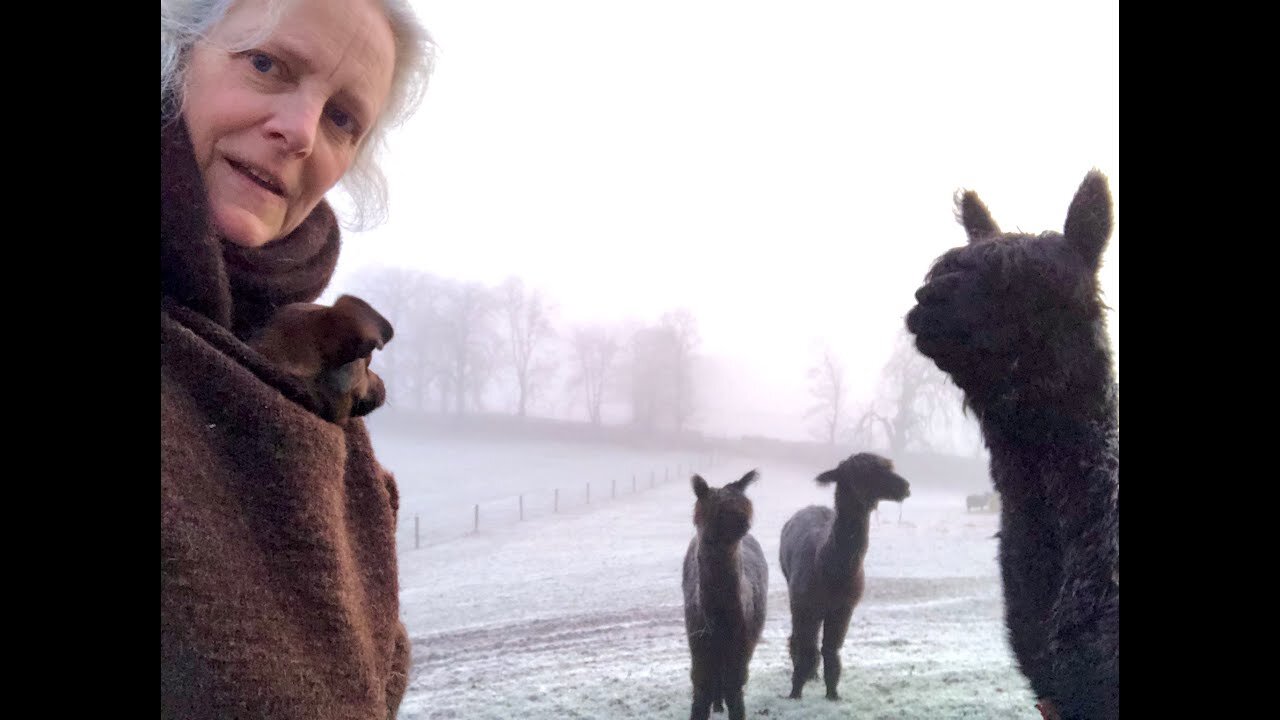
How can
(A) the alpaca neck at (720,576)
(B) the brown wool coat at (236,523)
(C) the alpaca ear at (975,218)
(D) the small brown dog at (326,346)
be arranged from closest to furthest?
(B) the brown wool coat at (236,523) < (D) the small brown dog at (326,346) < (C) the alpaca ear at (975,218) < (A) the alpaca neck at (720,576)

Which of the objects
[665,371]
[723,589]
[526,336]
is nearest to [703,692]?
[723,589]

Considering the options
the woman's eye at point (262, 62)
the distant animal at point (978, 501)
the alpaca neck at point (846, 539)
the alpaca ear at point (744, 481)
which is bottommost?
the alpaca neck at point (846, 539)

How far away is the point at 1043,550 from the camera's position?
1.51 m

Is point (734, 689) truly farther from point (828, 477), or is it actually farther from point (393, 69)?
point (393, 69)

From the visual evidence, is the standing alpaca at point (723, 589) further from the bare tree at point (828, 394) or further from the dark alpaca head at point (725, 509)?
the bare tree at point (828, 394)

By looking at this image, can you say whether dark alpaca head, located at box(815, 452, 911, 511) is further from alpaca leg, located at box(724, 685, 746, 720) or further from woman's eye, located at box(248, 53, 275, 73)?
woman's eye, located at box(248, 53, 275, 73)

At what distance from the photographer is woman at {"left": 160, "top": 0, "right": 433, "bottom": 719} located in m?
0.84

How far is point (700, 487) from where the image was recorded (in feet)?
7.22

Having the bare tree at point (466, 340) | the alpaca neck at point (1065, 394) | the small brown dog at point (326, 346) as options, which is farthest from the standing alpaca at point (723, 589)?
the small brown dog at point (326, 346)

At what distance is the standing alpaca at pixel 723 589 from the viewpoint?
2131mm

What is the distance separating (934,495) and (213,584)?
1871 mm

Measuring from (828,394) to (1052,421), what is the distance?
0.88 m

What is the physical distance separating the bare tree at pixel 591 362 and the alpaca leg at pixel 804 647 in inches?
33.9
